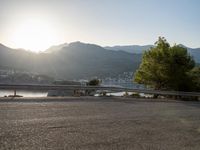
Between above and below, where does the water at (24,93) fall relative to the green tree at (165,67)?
below

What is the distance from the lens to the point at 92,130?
9695mm

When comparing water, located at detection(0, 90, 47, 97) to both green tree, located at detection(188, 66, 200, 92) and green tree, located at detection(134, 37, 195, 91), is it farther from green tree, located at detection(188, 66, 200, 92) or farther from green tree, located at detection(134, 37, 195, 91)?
green tree, located at detection(188, 66, 200, 92)

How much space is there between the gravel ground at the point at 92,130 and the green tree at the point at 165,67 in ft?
90.6

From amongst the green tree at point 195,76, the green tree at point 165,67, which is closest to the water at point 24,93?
the green tree at point 165,67

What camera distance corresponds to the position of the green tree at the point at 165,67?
40875 millimetres

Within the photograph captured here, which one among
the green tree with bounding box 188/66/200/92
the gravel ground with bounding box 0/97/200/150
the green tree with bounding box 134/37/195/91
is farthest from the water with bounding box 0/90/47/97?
the green tree with bounding box 188/66/200/92

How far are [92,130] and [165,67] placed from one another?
107ft

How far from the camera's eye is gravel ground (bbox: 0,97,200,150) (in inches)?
314

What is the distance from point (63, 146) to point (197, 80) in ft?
110

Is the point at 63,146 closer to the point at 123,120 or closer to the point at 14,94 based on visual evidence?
the point at 123,120

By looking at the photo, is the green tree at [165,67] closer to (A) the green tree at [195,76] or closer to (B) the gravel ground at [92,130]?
(A) the green tree at [195,76]

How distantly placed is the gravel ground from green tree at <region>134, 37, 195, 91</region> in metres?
27.6

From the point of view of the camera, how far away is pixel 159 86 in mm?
43250

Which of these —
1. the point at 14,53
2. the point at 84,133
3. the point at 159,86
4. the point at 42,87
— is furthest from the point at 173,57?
the point at 14,53
